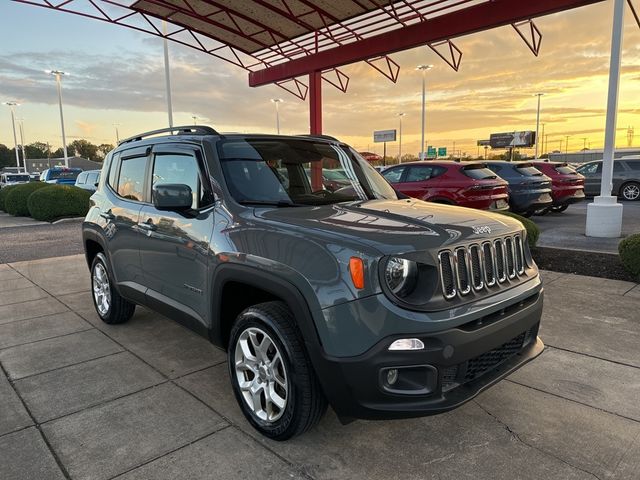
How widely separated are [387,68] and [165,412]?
1770cm

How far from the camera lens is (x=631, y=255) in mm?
6074

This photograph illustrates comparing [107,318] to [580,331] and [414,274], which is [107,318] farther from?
[580,331]

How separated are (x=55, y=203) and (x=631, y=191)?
2058 cm

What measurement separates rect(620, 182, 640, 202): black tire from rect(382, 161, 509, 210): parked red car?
11.0m

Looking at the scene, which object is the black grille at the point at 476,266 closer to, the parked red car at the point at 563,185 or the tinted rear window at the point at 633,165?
the parked red car at the point at 563,185

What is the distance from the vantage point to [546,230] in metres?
10.9

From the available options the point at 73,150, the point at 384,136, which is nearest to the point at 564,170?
the point at 384,136

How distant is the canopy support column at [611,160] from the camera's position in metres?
8.98

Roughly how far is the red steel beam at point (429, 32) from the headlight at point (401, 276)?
36.9ft

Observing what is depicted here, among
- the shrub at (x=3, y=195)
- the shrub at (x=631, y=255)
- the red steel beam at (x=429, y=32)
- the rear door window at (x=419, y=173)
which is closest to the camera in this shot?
the shrub at (x=631, y=255)

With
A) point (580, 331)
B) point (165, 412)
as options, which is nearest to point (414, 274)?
point (165, 412)

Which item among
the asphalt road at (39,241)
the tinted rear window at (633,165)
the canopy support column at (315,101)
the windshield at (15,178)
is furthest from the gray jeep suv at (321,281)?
the windshield at (15,178)

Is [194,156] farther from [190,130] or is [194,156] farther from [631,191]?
[631,191]

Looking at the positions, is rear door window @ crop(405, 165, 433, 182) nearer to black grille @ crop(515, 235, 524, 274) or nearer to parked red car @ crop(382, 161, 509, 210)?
parked red car @ crop(382, 161, 509, 210)
